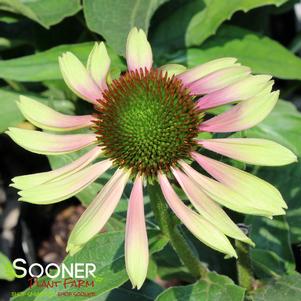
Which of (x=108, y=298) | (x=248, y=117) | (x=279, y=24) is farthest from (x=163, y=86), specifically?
(x=279, y=24)

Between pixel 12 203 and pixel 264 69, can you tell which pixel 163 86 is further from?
pixel 12 203

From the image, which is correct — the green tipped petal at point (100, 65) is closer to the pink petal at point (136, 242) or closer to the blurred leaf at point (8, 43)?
the pink petal at point (136, 242)

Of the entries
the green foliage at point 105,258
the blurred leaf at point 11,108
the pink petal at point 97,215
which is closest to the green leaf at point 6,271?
the green foliage at point 105,258

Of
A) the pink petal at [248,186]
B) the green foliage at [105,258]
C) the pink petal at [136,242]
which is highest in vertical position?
the pink petal at [248,186]

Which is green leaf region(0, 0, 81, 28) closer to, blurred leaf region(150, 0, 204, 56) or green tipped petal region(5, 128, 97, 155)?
blurred leaf region(150, 0, 204, 56)

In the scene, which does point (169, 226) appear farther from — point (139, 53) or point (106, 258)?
point (139, 53)

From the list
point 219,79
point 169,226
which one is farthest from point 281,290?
point 219,79

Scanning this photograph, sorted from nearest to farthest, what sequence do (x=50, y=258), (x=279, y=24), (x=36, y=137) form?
1. (x=36, y=137)
2. (x=50, y=258)
3. (x=279, y=24)
